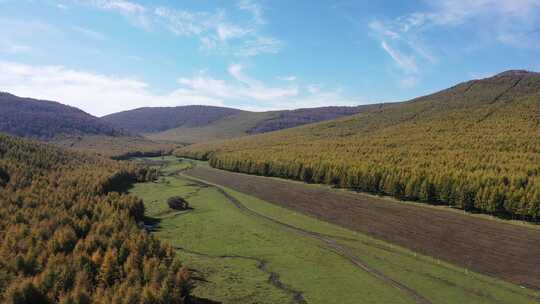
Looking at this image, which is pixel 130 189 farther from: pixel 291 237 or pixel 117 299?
pixel 117 299

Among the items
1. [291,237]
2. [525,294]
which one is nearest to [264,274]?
[291,237]

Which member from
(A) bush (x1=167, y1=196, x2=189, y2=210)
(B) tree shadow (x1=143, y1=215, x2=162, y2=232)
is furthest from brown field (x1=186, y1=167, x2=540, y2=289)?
(B) tree shadow (x1=143, y1=215, x2=162, y2=232)

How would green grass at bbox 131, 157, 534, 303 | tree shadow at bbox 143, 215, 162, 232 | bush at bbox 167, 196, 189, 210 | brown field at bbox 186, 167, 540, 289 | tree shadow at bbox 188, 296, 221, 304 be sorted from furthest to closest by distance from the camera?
1. bush at bbox 167, 196, 189, 210
2. tree shadow at bbox 143, 215, 162, 232
3. brown field at bbox 186, 167, 540, 289
4. green grass at bbox 131, 157, 534, 303
5. tree shadow at bbox 188, 296, 221, 304

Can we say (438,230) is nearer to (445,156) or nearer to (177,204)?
(445,156)

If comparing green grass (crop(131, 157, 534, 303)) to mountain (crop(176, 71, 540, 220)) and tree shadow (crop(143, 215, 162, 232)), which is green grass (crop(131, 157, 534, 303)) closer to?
tree shadow (crop(143, 215, 162, 232))

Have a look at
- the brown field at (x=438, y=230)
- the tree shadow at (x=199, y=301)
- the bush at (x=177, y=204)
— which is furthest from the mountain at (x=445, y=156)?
the tree shadow at (x=199, y=301)
